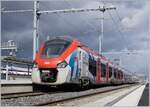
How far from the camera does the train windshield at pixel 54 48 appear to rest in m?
20.1

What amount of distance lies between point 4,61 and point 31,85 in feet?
7.32

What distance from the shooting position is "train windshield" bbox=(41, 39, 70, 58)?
791 inches

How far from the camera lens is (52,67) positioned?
1928cm

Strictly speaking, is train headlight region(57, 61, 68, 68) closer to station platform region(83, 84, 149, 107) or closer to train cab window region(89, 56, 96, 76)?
station platform region(83, 84, 149, 107)

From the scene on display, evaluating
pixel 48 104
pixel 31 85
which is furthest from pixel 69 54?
pixel 48 104

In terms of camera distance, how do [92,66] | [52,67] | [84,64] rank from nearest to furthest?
[52,67]
[84,64]
[92,66]

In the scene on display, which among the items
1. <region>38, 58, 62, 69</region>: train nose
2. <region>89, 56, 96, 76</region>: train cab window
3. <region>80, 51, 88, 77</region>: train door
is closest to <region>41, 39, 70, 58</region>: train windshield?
<region>38, 58, 62, 69</region>: train nose

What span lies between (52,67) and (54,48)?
4.88 ft

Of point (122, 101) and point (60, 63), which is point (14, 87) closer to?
point (60, 63)

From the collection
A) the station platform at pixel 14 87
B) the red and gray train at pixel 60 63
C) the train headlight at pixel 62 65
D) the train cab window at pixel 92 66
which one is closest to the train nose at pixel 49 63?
the red and gray train at pixel 60 63

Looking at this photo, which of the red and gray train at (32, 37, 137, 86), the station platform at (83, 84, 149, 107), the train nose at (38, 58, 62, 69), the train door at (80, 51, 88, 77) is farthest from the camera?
the train door at (80, 51, 88, 77)

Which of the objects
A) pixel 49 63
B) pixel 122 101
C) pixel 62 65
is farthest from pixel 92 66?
pixel 122 101

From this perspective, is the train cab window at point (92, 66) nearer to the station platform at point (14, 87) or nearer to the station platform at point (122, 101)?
the station platform at point (14, 87)

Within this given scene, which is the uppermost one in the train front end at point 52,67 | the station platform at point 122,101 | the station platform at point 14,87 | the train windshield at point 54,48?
the train windshield at point 54,48
